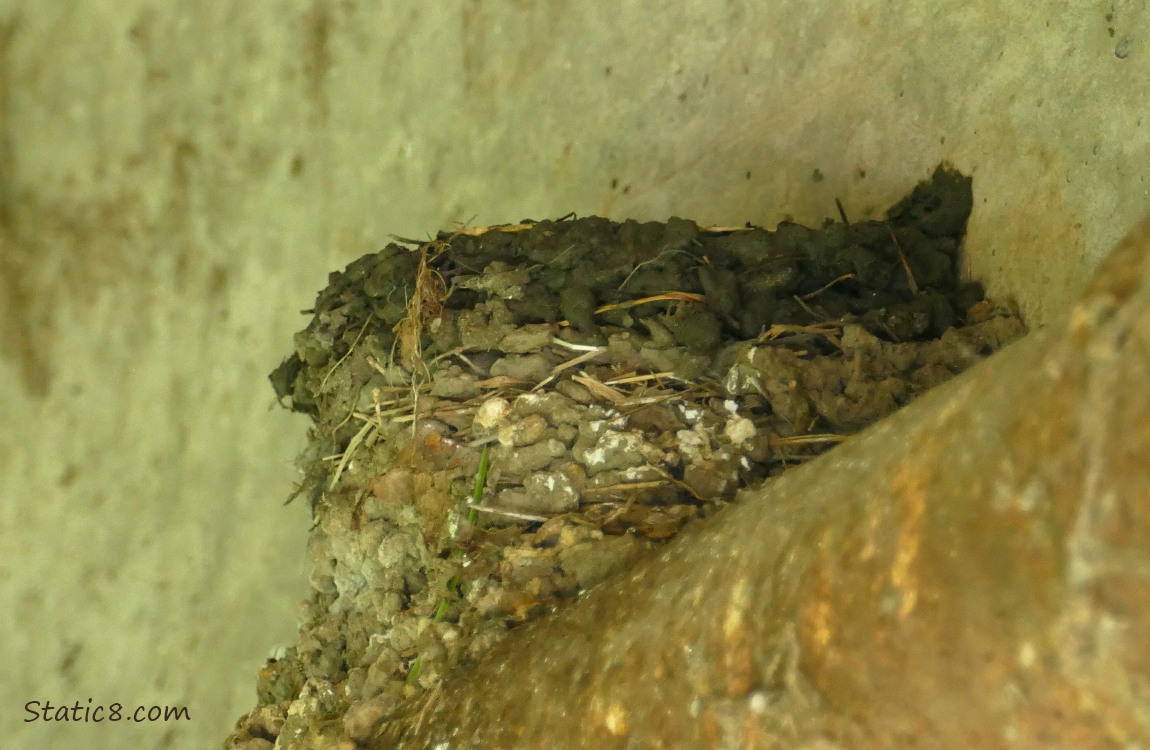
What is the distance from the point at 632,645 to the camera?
1060 millimetres

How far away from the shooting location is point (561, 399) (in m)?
1.63

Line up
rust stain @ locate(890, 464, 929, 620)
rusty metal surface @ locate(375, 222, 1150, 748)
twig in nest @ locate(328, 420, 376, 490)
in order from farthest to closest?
twig in nest @ locate(328, 420, 376, 490), rust stain @ locate(890, 464, 929, 620), rusty metal surface @ locate(375, 222, 1150, 748)

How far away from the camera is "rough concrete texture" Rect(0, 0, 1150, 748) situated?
2.42m

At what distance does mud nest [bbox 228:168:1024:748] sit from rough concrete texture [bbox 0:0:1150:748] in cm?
47

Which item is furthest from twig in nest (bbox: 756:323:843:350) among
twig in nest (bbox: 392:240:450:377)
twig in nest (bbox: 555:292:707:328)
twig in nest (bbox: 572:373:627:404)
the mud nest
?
twig in nest (bbox: 392:240:450:377)

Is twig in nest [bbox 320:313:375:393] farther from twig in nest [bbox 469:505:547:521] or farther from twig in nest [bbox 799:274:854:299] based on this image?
twig in nest [bbox 799:274:854:299]

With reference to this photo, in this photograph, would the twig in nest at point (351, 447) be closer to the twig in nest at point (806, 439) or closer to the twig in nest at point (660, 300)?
the twig in nest at point (660, 300)

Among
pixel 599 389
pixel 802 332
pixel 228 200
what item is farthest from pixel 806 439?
pixel 228 200

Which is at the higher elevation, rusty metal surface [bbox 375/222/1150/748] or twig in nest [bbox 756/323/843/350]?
twig in nest [bbox 756/323/843/350]

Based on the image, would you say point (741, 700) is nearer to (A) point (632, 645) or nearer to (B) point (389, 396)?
(A) point (632, 645)

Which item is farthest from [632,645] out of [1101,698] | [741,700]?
[1101,698]

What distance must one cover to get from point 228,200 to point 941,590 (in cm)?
250

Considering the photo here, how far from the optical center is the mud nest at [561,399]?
4.89 ft

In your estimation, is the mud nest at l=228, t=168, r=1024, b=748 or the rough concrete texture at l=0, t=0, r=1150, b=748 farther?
the rough concrete texture at l=0, t=0, r=1150, b=748
